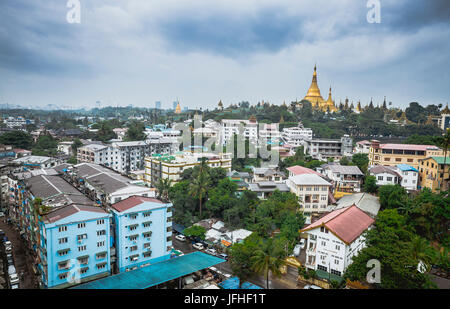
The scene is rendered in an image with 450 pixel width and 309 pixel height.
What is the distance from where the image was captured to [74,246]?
8.60m

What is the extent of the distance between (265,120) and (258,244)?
23.7 m

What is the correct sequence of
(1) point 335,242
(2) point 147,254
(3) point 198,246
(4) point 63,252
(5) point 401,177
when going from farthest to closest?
1. (5) point 401,177
2. (3) point 198,246
3. (2) point 147,254
4. (1) point 335,242
5. (4) point 63,252

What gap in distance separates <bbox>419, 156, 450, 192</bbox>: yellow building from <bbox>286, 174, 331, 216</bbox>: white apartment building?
4494 mm

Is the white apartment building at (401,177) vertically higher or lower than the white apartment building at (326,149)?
lower

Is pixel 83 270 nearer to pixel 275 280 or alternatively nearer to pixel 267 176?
pixel 275 280

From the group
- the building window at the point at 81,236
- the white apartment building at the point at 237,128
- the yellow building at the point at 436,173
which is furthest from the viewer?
the white apartment building at the point at 237,128

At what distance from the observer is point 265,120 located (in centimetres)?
3206

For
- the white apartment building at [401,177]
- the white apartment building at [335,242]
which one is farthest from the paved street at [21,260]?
the white apartment building at [401,177]

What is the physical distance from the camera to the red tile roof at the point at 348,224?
364 inches

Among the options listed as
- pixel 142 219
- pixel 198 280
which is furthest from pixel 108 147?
pixel 198 280

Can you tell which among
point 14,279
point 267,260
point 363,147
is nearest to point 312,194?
point 267,260

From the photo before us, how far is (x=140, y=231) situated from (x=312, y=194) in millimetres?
7515

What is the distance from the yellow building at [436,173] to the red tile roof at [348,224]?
4683mm

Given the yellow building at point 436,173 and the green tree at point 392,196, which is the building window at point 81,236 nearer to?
the green tree at point 392,196
